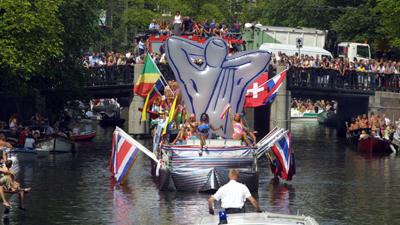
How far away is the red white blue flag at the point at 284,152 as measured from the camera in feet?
150

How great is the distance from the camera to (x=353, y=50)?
87.1 m

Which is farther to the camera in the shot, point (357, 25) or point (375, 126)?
point (357, 25)

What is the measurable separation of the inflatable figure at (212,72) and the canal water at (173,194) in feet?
10.3

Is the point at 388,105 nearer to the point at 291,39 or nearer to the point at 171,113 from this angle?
the point at 291,39

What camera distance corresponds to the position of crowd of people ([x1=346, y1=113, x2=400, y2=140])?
6775cm

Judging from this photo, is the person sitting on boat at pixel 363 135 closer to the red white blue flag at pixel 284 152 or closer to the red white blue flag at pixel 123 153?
the red white blue flag at pixel 284 152

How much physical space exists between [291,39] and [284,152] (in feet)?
128

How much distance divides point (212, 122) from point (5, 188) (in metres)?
10.9

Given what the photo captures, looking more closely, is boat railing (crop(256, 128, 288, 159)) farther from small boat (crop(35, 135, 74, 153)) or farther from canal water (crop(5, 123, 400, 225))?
small boat (crop(35, 135, 74, 153))

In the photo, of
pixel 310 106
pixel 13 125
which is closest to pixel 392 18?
pixel 13 125

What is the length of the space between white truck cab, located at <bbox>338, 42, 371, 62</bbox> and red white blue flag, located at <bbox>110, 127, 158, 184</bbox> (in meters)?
42.1

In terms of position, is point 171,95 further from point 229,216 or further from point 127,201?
point 229,216

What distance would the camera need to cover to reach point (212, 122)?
148 ft

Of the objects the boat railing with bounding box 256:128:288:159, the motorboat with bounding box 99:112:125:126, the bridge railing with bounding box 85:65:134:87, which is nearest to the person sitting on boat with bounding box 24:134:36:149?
the bridge railing with bounding box 85:65:134:87
